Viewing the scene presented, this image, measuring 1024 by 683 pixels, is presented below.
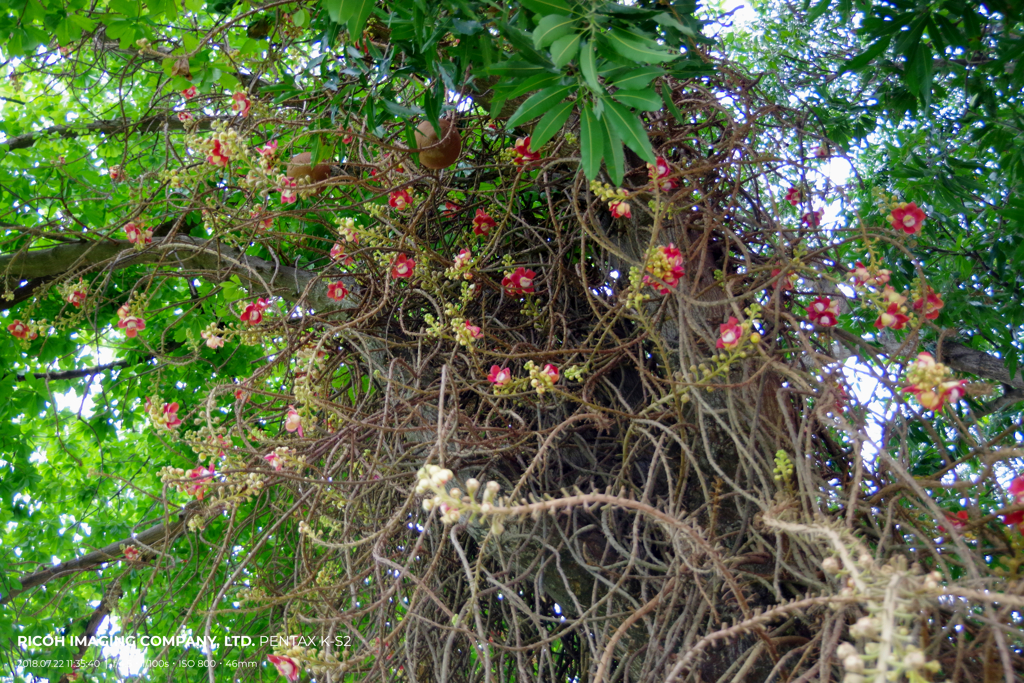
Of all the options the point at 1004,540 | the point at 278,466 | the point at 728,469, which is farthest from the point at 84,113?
the point at 1004,540

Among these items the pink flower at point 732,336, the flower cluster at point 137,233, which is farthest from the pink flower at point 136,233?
the pink flower at point 732,336

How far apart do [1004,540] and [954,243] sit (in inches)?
78.1

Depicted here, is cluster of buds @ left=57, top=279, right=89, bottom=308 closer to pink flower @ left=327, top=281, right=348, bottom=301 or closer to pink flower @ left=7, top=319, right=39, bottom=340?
pink flower @ left=7, top=319, right=39, bottom=340

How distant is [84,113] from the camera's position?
3.01 meters

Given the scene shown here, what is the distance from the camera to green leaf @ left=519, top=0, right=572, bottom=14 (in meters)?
0.99

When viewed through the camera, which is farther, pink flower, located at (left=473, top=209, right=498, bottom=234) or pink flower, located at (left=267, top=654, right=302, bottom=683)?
pink flower, located at (left=473, top=209, right=498, bottom=234)

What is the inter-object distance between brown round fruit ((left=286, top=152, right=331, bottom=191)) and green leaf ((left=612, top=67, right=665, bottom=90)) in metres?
0.88

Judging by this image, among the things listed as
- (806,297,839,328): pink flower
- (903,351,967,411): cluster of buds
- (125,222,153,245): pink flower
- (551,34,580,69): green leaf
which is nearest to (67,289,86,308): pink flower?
(125,222,153,245): pink flower

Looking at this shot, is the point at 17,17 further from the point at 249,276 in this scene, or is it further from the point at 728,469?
the point at 728,469

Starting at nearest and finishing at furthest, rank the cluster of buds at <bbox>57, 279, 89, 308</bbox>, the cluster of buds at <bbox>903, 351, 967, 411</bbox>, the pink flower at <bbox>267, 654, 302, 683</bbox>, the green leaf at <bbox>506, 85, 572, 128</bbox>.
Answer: the cluster of buds at <bbox>903, 351, 967, 411</bbox> < the green leaf at <bbox>506, 85, 572, 128</bbox> < the pink flower at <bbox>267, 654, 302, 683</bbox> < the cluster of buds at <bbox>57, 279, 89, 308</bbox>

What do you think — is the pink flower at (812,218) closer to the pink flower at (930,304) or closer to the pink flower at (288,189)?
the pink flower at (930,304)

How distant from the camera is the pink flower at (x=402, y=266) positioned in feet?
5.22

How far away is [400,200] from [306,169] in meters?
0.24

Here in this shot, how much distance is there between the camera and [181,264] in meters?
2.04
